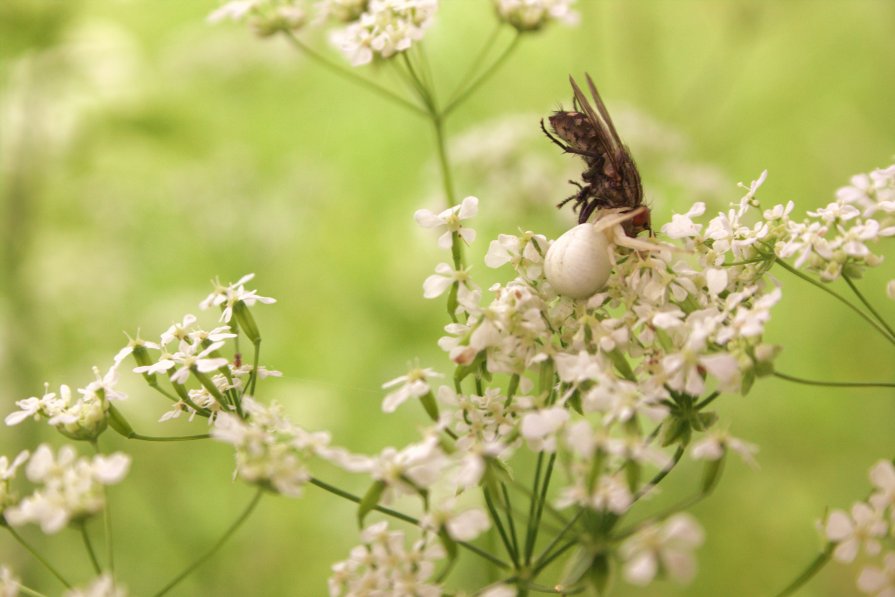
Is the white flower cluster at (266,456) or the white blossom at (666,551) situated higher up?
the white flower cluster at (266,456)

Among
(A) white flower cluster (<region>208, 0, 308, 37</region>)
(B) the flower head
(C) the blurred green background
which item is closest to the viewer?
(B) the flower head

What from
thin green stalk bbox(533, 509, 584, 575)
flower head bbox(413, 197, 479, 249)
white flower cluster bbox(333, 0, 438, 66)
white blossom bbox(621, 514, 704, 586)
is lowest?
white blossom bbox(621, 514, 704, 586)

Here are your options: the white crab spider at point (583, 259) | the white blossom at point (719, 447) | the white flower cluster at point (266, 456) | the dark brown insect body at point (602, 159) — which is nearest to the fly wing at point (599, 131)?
the dark brown insect body at point (602, 159)

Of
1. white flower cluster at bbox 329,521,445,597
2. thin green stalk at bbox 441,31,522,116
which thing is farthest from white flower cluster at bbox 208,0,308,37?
white flower cluster at bbox 329,521,445,597

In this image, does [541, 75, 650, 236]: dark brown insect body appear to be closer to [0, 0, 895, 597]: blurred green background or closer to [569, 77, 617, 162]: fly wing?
[569, 77, 617, 162]: fly wing

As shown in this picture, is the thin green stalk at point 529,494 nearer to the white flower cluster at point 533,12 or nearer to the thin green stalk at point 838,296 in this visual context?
the thin green stalk at point 838,296

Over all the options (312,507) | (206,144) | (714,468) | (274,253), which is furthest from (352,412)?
(714,468)
